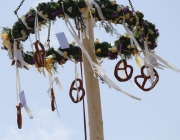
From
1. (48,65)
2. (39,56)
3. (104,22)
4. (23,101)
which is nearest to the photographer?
(39,56)

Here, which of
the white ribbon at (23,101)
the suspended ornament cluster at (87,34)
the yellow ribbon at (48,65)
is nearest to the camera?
the suspended ornament cluster at (87,34)

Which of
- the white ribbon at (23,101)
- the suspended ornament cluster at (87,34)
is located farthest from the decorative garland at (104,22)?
the white ribbon at (23,101)

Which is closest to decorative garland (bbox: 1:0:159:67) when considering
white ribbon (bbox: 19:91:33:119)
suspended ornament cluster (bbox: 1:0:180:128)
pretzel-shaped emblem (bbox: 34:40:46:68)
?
suspended ornament cluster (bbox: 1:0:180:128)

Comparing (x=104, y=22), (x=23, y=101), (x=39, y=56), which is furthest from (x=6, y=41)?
(x=104, y=22)

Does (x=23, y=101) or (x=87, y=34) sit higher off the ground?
(x=87, y=34)

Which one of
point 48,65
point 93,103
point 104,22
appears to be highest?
point 104,22

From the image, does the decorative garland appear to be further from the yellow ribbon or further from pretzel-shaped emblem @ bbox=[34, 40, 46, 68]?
pretzel-shaped emblem @ bbox=[34, 40, 46, 68]

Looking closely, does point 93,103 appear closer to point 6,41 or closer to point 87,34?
point 87,34

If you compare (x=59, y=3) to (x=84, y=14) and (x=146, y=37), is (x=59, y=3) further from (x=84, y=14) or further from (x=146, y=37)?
(x=146, y=37)

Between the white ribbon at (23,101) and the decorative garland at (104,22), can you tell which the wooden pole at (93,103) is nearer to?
the decorative garland at (104,22)

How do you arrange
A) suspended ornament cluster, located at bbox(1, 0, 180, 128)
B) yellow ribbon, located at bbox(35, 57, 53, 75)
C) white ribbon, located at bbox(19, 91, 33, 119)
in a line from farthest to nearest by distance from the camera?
yellow ribbon, located at bbox(35, 57, 53, 75) → white ribbon, located at bbox(19, 91, 33, 119) → suspended ornament cluster, located at bbox(1, 0, 180, 128)

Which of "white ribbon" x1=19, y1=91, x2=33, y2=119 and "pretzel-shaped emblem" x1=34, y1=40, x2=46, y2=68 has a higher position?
"pretzel-shaped emblem" x1=34, y1=40, x2=46, y2=68

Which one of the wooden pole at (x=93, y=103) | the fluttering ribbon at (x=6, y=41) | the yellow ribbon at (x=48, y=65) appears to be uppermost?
the fluttering ribbon at (x=6, y=41)

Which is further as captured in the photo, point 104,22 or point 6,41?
point 6,41
